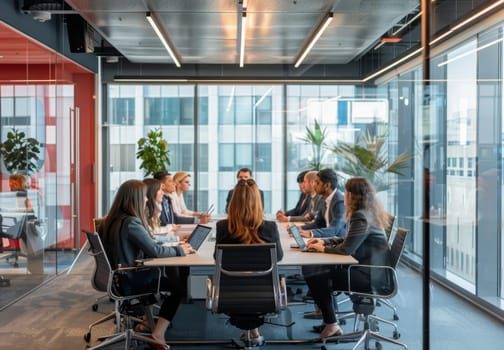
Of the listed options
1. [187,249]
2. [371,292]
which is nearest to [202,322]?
[187,249]

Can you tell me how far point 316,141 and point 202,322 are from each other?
6.13 m

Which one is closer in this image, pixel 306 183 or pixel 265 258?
pixel 265 258

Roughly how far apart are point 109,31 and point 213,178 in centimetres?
435

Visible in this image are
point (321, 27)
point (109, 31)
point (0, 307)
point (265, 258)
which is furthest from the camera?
point (109, 31)

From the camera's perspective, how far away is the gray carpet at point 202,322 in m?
3.51

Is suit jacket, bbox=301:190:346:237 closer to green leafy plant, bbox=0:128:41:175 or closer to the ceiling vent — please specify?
green leafy plant, bbox=0:128:41:175

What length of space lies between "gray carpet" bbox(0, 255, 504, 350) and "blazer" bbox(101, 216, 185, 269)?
0.91 metres

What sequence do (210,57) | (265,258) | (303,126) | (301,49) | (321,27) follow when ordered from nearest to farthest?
(265,258) < (321,27) < (301,49) < (210,57) < (303,126)

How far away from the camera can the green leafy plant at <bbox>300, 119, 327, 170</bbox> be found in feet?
37.4

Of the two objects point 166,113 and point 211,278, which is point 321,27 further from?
point 166,113

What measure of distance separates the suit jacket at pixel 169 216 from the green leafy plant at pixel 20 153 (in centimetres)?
168

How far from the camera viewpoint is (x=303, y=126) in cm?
1164

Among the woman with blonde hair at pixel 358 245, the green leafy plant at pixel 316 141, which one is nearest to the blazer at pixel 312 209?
the woman with blonde hair at pixel 358 245

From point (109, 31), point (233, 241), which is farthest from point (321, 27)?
point (233, 241)
